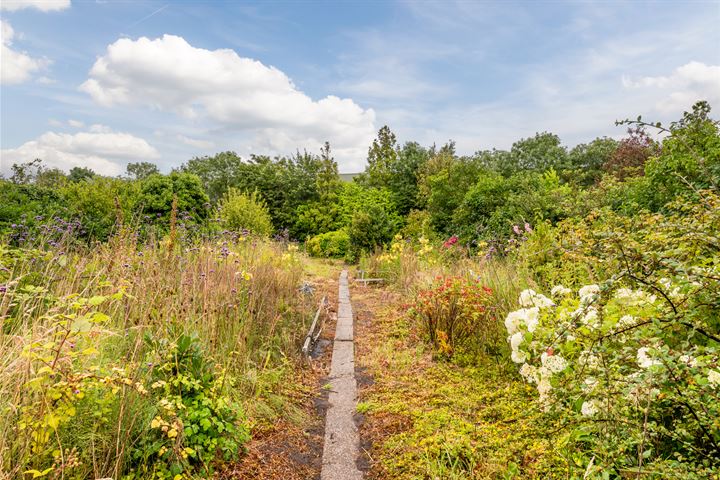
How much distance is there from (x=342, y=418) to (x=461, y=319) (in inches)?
73.1

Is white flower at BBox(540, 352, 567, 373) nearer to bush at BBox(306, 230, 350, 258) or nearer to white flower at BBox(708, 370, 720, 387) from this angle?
white flower at BBox(708, 370, 720, 387)

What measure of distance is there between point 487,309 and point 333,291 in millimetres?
4816

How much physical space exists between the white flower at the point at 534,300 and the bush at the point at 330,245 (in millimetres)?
11701

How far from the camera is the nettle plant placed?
1.58 metres

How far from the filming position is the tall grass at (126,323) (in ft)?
6.40

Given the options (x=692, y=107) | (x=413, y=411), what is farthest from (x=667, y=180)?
(x=413, y=411)

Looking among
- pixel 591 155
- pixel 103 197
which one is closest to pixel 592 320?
pixel 103 197

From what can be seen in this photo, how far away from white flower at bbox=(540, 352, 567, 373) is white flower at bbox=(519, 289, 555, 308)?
2.03ft

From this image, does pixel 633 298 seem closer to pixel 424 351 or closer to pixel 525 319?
pixel 525 319

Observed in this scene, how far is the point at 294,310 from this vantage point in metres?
5.80

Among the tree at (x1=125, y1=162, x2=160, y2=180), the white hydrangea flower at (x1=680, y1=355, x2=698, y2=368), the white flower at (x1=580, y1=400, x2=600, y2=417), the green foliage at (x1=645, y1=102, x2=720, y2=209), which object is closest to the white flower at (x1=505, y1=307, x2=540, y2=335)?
the white flower at (x1=580, y1=400, x2=600, y2=417)

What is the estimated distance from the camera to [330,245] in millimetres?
15742

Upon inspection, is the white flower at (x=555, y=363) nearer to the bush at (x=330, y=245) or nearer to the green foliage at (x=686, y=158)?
the green foliage at (x=686, y=158)

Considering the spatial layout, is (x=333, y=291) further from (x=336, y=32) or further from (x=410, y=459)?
(x=410, y=459)
